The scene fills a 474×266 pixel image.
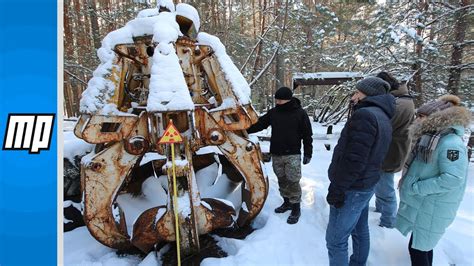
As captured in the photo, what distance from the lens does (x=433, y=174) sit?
245 cm

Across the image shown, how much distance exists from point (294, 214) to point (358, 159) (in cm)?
173

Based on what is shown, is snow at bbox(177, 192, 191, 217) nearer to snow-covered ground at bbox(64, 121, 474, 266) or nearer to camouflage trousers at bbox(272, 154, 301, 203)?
snow-covered ground at bbox(64, 121, 474, 266)

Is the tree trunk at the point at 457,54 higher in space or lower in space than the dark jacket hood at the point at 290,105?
higher

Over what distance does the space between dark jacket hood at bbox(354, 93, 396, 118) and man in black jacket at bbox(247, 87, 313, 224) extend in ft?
4.51

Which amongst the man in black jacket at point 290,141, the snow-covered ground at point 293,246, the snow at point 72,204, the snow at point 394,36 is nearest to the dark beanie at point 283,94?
the man in black jacket at point 290,141

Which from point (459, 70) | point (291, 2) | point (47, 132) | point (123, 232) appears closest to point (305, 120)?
point (123, 232)

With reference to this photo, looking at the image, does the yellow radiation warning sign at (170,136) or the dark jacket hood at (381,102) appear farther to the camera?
the yellow radiation warning sign at (170,136)

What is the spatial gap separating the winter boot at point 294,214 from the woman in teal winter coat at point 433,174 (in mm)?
1276

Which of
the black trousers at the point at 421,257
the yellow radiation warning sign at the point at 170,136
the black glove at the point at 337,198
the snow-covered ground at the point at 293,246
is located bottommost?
the snow-covered ground at the point at 293,246

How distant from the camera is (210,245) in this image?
Answer: 3.30 metres

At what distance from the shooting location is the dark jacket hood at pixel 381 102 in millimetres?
2322

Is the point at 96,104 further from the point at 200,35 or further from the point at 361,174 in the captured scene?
the point at 361,174

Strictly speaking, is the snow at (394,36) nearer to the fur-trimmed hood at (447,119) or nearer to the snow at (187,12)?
the fur-trimmed hood at (447,119)

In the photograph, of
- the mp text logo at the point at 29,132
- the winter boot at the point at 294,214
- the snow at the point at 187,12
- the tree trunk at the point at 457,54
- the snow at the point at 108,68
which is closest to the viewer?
the mp text logo at the point at 29,132
